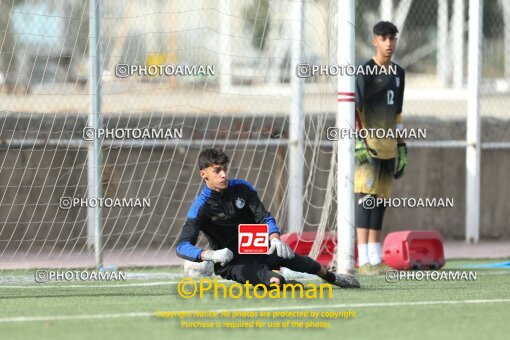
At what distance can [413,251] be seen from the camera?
10.9m

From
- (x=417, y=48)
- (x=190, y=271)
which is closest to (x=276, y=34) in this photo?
(x=190, y=271)

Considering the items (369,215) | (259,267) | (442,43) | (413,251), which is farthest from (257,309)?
(442,43)

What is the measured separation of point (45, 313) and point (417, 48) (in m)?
16.0

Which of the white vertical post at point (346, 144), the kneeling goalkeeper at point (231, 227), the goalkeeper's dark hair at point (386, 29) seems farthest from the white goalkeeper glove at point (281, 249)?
the goalkeeper's dark hair at point (386, 29)

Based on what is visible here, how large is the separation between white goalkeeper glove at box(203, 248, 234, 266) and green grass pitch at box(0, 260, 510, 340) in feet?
0.91

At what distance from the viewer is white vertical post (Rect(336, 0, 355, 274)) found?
951 cm

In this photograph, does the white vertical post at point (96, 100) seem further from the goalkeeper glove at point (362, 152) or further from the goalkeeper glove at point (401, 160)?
the goalkeeper glove at point (401, 160)

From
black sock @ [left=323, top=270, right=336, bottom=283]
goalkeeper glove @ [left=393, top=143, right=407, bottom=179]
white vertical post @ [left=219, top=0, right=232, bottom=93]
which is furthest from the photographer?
white vertical post @ [left=219, top=0, right=232, bottom=93]

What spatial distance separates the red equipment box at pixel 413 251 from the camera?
10.7 m

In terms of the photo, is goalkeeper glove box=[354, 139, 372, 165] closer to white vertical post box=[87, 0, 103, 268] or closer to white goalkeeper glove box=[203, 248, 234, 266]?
white vertical post box=[87, 0, 103, 268]

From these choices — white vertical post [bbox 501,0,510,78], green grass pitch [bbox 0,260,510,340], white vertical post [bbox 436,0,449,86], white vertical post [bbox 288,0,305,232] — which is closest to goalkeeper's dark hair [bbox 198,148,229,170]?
green grass pitch [bbox 0,260,510,340]

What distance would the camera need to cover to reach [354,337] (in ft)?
21.4

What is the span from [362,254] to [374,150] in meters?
0.92

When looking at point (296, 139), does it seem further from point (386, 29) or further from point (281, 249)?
point (281, 249)
